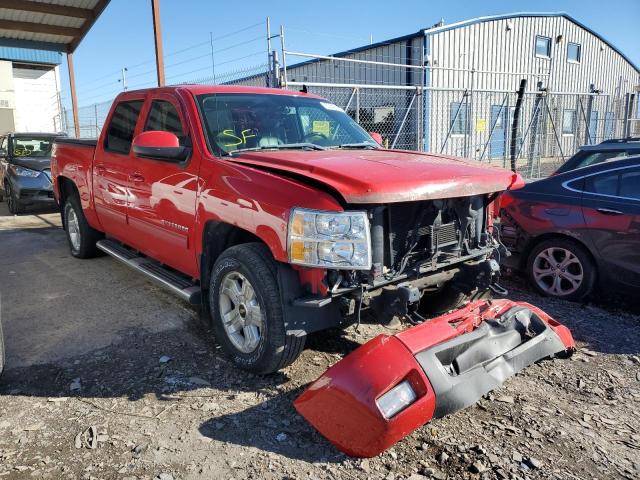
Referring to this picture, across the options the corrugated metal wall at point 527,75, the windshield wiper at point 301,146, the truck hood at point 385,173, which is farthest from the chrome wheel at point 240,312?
the corrugated metal wall at point 527,75

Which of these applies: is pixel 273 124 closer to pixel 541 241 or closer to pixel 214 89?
pixel 214 89

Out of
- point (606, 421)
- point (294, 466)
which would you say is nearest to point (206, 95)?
point (294, 466)

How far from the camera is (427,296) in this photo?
365 cm

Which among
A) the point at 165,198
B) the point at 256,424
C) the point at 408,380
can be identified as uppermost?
the point at 165,198

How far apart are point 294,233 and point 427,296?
1249mm

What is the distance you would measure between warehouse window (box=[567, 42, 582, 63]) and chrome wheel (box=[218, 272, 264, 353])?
977 inches

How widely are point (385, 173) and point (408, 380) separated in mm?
1198

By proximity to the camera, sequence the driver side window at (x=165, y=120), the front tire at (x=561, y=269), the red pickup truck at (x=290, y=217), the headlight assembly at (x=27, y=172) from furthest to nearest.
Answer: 1. the headlight assembly at (x=27, y=172)
2. the front tire at (x=561, y=269)
3. the driver side window at (x=165, y=120)
4. the red pickup truck at (x=290, y=217)

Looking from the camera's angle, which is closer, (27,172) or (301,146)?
(301,146)

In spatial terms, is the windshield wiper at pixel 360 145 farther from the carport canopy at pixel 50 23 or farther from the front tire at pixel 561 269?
the carport canopy at pixel 50 23

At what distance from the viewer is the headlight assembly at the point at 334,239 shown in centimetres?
287

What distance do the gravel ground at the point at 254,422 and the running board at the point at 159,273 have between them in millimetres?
445

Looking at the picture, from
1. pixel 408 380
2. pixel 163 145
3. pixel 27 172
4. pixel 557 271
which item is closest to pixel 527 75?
pixel 557 271

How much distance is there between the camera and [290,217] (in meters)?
2.94
